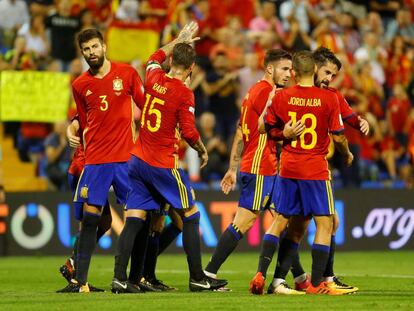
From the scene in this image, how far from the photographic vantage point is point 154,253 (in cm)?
1149

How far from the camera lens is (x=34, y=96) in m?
18.6

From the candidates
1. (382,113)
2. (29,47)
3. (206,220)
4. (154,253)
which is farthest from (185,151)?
(154,253)

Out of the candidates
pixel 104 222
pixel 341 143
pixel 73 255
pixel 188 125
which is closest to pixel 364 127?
pixel 341 143

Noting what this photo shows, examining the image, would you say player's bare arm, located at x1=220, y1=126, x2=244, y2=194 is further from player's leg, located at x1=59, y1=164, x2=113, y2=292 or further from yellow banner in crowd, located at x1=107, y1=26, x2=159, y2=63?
yellow banner in crowd, located at x1=107, y1=26, x2=159, y2=63

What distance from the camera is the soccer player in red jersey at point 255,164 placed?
11227mm

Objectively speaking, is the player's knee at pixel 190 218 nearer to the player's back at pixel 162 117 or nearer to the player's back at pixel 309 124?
the player's back at pixel 162 117

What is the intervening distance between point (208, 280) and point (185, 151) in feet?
27.4

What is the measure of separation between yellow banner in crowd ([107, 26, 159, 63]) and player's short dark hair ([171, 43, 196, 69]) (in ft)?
31.0

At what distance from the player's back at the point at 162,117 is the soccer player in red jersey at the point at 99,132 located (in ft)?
0.66

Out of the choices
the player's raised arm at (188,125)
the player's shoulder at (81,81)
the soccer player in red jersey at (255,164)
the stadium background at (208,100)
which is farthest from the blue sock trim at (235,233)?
the stadium background at (208,100)

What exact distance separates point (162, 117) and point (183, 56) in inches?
23.5

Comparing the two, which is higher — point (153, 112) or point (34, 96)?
point (34, 96)

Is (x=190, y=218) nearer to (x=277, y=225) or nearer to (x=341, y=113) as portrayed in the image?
(x=277, y=225)

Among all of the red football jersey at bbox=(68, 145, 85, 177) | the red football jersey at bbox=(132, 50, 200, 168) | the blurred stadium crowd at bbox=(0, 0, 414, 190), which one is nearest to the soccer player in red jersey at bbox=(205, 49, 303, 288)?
the red football jersey at bbox=(132, 50, 200, 168)
